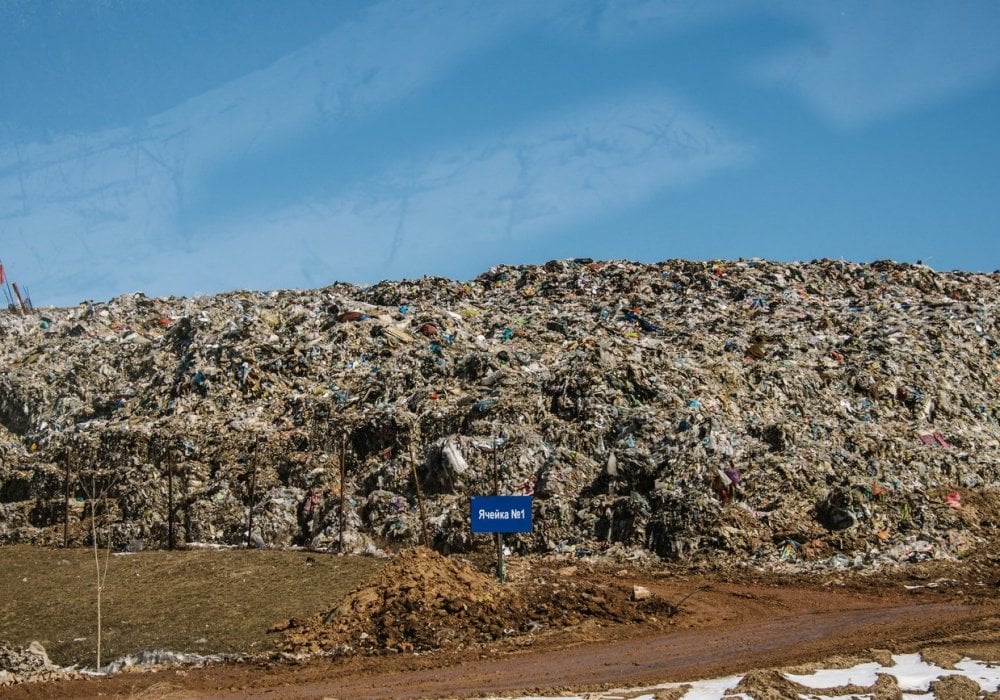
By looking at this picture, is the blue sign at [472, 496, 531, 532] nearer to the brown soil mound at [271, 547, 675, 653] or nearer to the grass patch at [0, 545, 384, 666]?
the brown soil mound at [271, 547, 675, 653]

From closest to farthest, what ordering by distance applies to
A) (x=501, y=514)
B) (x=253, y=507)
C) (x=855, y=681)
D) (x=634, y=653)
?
(x=855, y=681), (x=634, y=653), (x=501, y=514), (x=253, y=507)

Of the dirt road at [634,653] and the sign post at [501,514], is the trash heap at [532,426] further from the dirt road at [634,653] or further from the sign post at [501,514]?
the dirt road at [634,653]

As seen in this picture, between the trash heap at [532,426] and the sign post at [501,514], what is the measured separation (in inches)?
96.6

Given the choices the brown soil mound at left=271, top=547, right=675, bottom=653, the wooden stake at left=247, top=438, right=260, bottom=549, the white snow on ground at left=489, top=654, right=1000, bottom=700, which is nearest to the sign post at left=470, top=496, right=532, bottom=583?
the brown soil mound at left=271, top=547, right=675, bottom=653

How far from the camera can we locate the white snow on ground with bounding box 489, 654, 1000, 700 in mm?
10531

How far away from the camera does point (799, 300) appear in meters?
32.2

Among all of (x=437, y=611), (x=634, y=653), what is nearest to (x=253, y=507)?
(x=437, y=611)

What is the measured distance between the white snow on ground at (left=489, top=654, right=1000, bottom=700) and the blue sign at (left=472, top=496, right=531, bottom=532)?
221 inches

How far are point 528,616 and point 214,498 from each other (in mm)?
9444

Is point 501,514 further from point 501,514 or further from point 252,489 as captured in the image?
point 252,489

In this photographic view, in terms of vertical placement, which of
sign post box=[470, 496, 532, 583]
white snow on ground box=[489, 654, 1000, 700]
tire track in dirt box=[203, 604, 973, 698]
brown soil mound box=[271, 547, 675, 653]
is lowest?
tire track in dirt box=[203, 604, 973, 698]

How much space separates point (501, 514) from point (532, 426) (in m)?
5.90

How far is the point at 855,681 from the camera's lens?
1095 cm

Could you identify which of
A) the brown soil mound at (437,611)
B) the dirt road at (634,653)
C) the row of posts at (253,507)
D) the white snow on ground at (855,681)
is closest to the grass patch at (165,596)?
the row of posts at (253,507)
